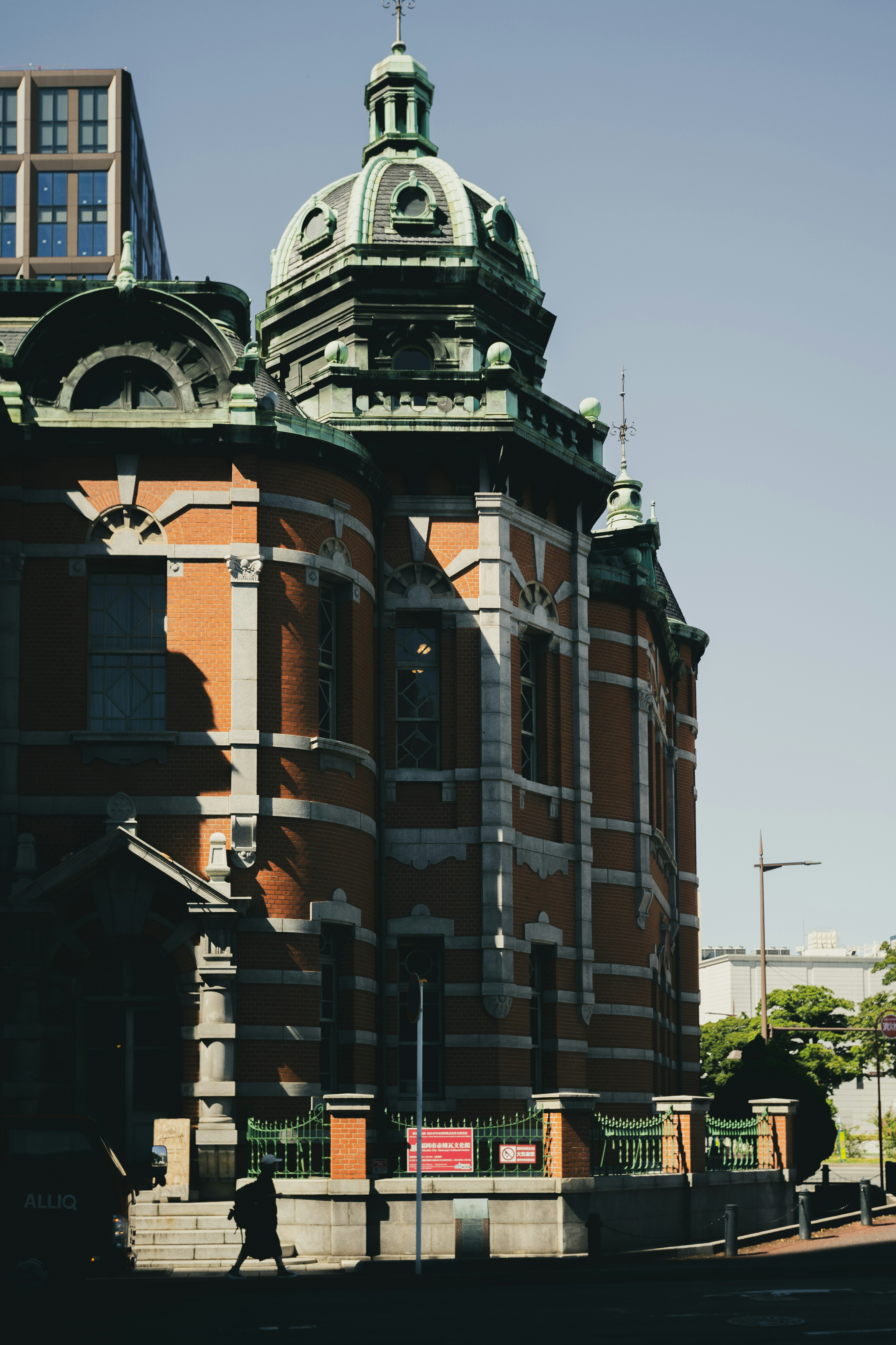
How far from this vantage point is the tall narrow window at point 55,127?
330 feet

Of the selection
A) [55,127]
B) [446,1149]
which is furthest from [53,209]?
[446,1149]

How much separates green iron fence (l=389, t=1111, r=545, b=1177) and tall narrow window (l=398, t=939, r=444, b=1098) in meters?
1.05

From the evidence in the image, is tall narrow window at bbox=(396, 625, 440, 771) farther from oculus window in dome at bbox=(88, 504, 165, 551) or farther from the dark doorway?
the dark doorway

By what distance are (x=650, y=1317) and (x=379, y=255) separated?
70.1 ft

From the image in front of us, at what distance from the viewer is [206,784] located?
81.7 feet

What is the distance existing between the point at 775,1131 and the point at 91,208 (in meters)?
82.5

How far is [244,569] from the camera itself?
25.4m

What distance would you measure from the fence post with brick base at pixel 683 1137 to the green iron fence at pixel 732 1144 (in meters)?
1.37

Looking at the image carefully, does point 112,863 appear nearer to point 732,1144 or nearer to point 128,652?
point 128,652

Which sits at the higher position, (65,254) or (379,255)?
(65,254)

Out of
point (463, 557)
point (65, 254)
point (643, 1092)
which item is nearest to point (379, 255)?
point (463, 557)

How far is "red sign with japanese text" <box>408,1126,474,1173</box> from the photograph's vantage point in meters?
21.3

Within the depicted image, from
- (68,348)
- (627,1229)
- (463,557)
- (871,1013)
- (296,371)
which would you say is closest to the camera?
(627,1229)

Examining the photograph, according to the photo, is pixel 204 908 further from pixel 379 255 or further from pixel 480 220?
pixel 480 220
